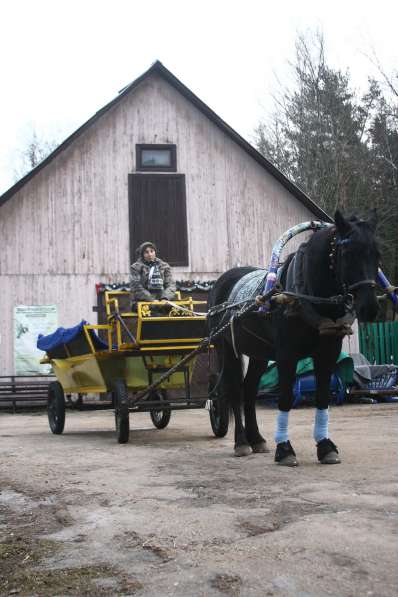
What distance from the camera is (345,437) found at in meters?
8.51

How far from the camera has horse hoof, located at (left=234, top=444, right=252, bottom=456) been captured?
704cm

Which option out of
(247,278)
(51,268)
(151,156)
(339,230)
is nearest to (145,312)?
(247,278)

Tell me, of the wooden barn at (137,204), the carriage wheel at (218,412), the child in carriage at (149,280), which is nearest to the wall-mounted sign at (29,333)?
the wooden barn at (137,204)

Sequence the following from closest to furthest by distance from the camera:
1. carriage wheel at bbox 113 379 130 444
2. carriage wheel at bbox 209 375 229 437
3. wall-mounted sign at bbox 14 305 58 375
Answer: carriage wheel at bbox 113 379 130 444, carriage wheel at bbox 209 375 229 437, wall-mounted sign at bbox 14 305 58 375

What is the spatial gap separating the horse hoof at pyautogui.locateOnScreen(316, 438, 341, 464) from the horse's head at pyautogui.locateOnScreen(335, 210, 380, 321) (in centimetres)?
127

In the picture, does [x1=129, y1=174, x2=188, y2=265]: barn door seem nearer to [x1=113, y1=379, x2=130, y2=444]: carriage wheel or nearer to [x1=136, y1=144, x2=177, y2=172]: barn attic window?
[x1=136, y1=144, x2=177, y2=172]: barn attic window

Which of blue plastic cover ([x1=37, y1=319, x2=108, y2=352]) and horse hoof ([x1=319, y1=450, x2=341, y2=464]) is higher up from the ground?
blue plastic cover ([x1=37, y1=319, x2=108, y2=352])

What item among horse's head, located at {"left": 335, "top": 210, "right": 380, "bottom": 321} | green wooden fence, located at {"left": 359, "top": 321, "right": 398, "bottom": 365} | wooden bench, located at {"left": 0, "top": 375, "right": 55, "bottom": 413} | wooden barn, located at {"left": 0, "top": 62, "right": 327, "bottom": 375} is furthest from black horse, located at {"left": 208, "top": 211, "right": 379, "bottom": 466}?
green wooden fence, located at {"left": 359, "top": 321, "right": 398, "bottom": 365}

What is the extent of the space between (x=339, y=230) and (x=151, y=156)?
11921 millimetres

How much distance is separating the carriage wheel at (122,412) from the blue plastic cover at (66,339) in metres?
0.94

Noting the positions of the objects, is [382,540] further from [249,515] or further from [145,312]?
[145,312]

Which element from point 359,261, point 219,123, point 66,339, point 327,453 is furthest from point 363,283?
point 219,123

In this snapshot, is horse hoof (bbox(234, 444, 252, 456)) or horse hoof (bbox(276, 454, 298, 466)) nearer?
horse hoof (bbox(276, 454, 298, 466))

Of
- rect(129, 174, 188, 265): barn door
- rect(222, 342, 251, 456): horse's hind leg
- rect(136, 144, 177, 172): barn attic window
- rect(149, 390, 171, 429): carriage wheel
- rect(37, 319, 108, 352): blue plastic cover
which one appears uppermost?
rect(136, 144, 177, 172): barn attic window
